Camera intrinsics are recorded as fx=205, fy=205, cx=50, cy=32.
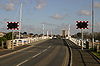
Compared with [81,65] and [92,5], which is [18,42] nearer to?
[92,5]

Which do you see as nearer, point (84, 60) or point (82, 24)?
point (84, 60)

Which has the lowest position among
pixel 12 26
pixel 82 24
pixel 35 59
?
pixel 35 59

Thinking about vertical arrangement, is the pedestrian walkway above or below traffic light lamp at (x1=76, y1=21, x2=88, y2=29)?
below

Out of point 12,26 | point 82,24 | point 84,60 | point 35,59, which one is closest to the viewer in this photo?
point 84,60

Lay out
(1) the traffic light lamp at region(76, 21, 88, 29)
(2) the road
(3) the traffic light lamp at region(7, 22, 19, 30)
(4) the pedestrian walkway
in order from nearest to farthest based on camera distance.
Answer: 1. (4) the pedestrian walkway
2. (2) the road
3. (3) the traffic light lamp at region(7, 22, 19, 30)
4. (1) the traffic light lamp at region(76, 21, 88, 29)

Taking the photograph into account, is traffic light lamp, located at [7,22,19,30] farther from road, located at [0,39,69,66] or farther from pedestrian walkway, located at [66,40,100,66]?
pedestrian walkway, located at [66,40,100,66]

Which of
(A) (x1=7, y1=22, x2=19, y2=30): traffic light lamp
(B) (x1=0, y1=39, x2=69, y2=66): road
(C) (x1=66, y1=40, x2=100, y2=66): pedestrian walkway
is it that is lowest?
(B) (x1=0, y1=39, x2=69, y2=66): road

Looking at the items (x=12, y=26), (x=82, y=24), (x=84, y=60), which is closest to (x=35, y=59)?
(x=84, y=60)

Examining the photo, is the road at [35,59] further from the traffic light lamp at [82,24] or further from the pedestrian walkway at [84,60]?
the traffic light lamp at [82,24]

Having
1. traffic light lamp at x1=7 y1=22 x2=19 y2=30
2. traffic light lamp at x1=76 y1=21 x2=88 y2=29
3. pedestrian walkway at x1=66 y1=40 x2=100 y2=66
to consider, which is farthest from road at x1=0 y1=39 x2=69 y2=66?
traffic light lamp at x1=76 y1=21 x2=88 y2=29

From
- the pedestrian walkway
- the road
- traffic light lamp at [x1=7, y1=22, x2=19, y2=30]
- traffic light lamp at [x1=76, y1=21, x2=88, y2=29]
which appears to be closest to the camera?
the pedestrian walkway

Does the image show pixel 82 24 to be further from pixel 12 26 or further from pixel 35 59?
pixel 35 59

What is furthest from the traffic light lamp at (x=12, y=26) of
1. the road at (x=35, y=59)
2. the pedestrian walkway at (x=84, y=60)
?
the pedestrian walkway at (x=84, y=60)

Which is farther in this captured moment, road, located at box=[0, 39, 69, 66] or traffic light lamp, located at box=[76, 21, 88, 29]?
Answer: traffic light lamp, located at box=[76, 21, 88, 29]
